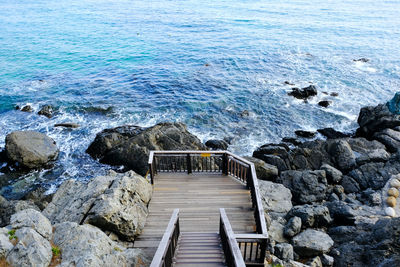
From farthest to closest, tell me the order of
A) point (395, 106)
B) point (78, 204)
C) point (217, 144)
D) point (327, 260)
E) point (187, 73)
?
1. point (187, 73)
2. point (395, 106)
3. point (217, 144)
4. point (327, 260)
5. point (78, 204)

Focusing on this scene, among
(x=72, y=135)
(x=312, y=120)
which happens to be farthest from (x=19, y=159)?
(x=312, y=120)

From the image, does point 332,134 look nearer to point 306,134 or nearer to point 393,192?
point 306,134

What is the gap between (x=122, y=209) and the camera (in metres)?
10.2

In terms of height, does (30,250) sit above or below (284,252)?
above

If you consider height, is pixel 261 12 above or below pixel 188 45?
above

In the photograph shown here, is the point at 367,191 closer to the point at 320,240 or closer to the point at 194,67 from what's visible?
the point at 320,240

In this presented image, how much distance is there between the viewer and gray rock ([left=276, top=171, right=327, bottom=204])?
1828cm

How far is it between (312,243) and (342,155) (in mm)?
11639

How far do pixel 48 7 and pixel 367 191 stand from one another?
340 ft

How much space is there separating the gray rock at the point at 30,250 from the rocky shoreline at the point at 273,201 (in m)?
0.02

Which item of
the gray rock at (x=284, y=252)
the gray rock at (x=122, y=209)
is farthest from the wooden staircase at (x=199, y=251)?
the gray rock at (x=284, y=252)

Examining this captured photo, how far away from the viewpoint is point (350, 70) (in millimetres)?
41844

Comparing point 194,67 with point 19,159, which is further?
point 194,67

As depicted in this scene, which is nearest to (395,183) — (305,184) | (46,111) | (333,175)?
(333,175)
